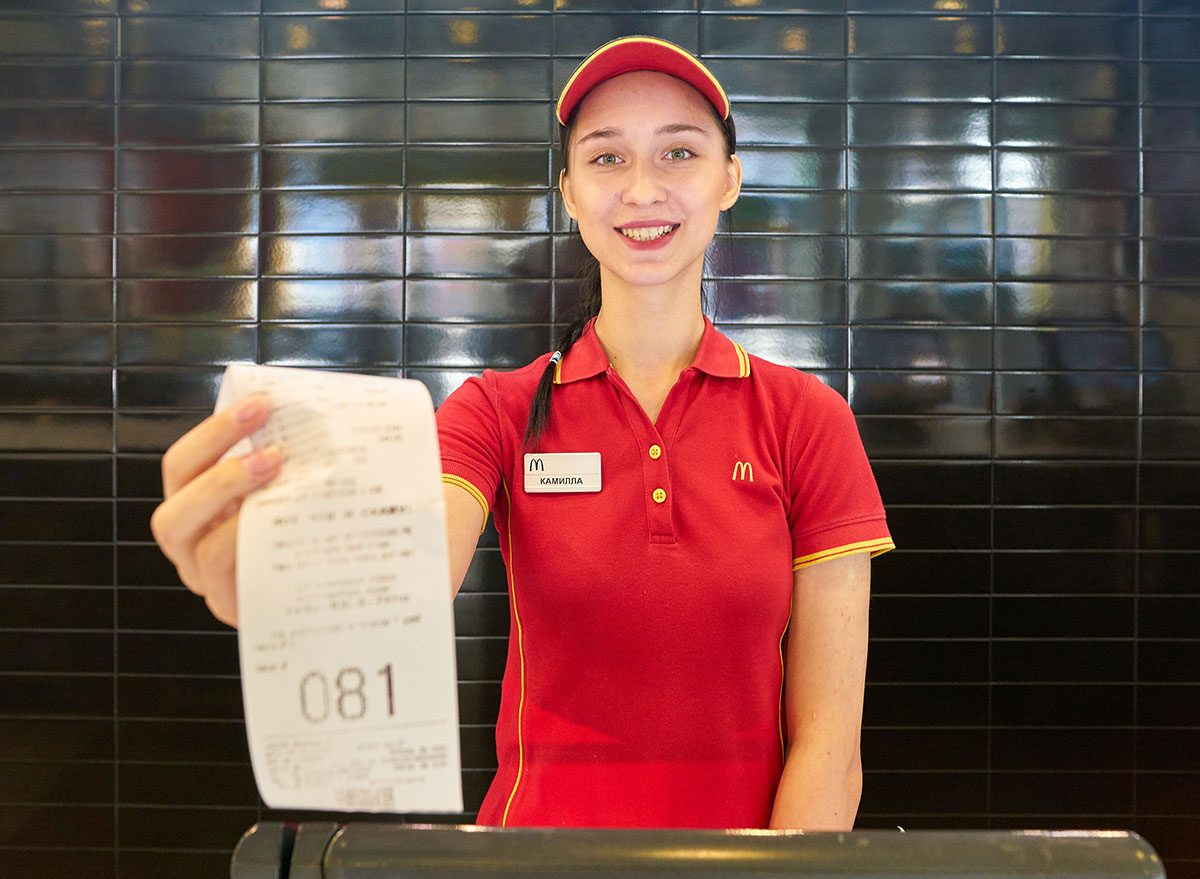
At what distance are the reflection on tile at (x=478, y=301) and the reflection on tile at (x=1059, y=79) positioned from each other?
134 centimetres

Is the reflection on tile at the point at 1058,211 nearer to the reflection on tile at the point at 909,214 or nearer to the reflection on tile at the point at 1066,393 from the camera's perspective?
the reflection on tile at the point at 909,214

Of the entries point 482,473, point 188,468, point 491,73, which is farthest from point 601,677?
point 491,73

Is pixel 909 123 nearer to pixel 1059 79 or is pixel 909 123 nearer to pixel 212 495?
pixel 1059 79

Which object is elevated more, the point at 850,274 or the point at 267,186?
the point at 267,186

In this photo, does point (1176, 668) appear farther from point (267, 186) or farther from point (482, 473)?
point (267, 186)

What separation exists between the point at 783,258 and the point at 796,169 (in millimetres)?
234

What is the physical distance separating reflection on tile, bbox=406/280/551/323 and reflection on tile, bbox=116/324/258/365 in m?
0.45

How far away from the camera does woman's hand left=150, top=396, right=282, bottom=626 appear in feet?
1.34

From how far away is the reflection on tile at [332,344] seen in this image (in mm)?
2201

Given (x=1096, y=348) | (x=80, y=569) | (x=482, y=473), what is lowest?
(x=80, y=569)

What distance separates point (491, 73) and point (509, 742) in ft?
5.89

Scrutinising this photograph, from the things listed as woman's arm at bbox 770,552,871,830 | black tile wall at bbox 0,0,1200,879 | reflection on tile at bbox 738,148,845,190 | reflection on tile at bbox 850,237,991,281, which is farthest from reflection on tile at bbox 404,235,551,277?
woman's arm at bbox 770,552,871,830

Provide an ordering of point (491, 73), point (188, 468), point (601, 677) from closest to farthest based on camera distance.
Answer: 1. point (188, 468)
2. point (601, 677)
3. point (491, 73)

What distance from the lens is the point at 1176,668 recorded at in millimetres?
2201
